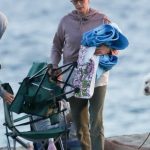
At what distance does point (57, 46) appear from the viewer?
516 cm

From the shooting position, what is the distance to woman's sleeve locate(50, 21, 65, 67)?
16.8 feet

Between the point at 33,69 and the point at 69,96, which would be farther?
the point at 33,69

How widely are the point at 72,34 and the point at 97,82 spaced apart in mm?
447

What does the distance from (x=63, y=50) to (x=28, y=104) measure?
0.54 metres

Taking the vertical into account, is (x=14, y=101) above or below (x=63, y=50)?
below

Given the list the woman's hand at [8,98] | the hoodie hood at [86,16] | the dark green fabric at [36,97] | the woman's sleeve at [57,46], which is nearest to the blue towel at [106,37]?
the hoodie hood at [86,16]

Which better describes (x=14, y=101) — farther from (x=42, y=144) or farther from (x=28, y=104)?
(x=42, y=144)

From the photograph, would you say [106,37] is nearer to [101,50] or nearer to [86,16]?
[101,50]

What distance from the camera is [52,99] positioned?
4.97 m

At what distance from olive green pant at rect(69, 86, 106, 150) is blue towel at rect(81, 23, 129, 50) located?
360 mm

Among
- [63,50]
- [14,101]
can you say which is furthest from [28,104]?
[63,50]

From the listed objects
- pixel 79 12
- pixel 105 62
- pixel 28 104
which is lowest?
pixel 28 104

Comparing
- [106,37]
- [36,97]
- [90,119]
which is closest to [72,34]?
[106,37]

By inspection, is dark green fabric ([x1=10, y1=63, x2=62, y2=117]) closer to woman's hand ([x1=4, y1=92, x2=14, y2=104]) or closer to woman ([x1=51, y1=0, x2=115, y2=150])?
woman's hand ([x1=4, y1=92, x2=14, y2=104])
